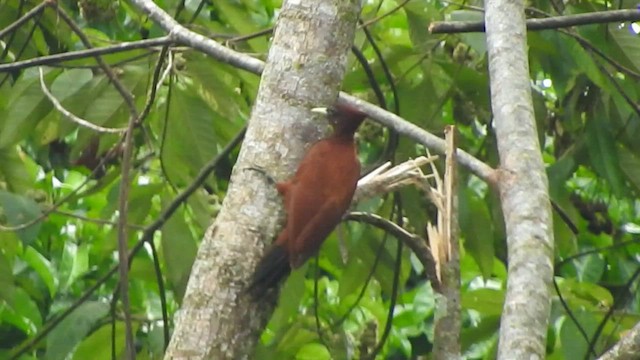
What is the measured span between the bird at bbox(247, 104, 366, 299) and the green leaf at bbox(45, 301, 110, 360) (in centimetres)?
78

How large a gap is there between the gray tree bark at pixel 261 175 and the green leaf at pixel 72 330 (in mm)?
972

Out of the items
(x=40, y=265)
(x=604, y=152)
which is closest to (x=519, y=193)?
(x=604, y=152)

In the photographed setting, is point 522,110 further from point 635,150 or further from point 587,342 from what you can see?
point 635,150

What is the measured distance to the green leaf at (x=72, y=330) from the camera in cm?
290

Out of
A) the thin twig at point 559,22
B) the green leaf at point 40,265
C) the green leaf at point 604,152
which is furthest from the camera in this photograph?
the green leaf at point 40,265

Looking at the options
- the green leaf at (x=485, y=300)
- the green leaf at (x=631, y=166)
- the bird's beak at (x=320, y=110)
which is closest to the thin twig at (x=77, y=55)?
the bird's beak at (x=320, y=110)

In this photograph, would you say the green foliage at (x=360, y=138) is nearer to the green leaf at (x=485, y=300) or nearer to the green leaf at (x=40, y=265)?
the green leaf at (x=485, y=300)

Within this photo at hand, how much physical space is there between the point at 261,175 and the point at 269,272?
0.18 m

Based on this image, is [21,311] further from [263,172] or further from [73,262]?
[263,172]

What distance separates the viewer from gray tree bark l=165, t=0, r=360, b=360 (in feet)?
6.44

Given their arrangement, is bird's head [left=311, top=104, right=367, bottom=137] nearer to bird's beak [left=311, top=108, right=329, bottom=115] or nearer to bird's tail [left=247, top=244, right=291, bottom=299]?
bird's beak [left=311, top=108, right=329, bottom=115]

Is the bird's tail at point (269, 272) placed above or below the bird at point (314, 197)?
below

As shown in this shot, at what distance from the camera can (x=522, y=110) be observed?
1.73 m

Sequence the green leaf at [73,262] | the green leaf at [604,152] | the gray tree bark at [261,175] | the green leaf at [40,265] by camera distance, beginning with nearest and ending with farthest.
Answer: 1. the gray tree bark at [261,175]
2. the green leaf at [604,152]
3. the green leaf at [40,265]
4. the green leaf at [73,262]
